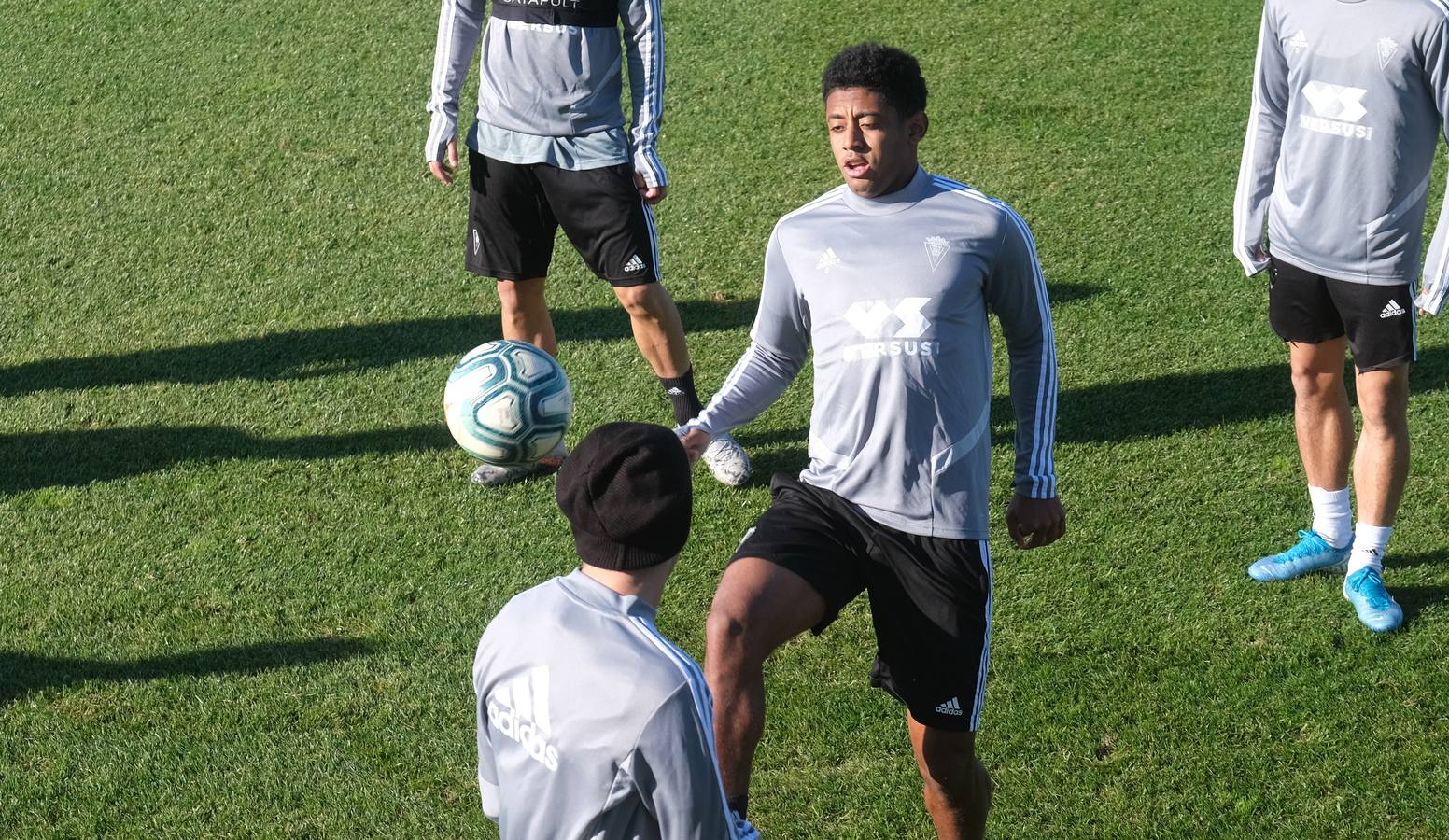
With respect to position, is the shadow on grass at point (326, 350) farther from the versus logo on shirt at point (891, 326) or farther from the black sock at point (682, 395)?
the versus logo on shirt at point (891, 326)

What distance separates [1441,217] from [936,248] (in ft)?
7.16

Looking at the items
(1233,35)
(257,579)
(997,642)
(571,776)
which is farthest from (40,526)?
(1233,35)

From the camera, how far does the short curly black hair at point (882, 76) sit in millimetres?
3738

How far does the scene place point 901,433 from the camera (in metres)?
3.77

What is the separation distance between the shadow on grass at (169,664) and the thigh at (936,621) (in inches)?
88.7

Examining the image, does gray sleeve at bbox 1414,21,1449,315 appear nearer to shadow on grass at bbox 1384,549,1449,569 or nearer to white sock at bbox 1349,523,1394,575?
white sock at bbox 1349,523,1394,575

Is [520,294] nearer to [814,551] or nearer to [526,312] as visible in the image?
[526,312]

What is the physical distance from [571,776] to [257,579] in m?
3.43

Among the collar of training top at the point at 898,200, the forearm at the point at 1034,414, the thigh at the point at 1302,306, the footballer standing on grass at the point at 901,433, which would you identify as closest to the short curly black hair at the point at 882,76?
the footballer standing on grass at the point at 901,433

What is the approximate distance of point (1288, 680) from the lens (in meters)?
4.95

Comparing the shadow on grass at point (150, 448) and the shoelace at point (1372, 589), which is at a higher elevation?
the shadow on grass at point (150, 448)

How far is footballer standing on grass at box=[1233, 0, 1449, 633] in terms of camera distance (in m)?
4.76

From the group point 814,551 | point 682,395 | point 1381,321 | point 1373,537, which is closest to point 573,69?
point 682,395

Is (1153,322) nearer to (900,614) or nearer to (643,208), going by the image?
(643,208)
